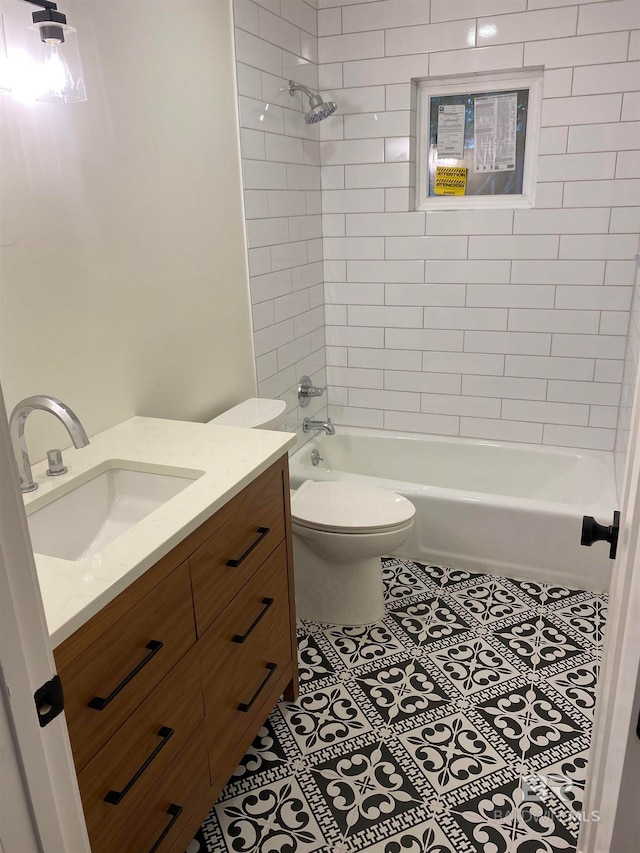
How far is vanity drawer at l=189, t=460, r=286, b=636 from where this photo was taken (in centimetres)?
151

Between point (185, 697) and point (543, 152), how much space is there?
2582mm

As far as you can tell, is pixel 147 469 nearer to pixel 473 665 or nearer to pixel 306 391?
pixel 473 665

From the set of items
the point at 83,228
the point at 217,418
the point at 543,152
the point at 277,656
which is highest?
the point at 543,152

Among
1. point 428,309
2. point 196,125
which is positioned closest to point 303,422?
point 428,309

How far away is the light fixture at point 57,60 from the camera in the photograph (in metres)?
1.46

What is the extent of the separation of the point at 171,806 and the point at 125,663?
435mm

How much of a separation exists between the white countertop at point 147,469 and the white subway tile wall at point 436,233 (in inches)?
39.0

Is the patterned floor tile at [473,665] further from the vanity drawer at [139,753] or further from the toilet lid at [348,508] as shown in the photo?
the vanity drawer at [139,753]

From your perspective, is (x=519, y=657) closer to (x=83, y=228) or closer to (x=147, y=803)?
(x=147, y=803)

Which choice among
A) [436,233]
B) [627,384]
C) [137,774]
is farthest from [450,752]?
[436,233]

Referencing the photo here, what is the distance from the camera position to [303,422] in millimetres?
3271

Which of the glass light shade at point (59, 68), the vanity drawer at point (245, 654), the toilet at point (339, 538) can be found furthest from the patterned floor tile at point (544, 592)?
the glass light shade at point (59, 68)

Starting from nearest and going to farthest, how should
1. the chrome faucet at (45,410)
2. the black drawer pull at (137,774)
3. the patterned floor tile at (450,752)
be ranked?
1. the black drawer pull at (137,774)
2. the chrome faucet at (45,410)
3. the patterned floor tile at (450,752)

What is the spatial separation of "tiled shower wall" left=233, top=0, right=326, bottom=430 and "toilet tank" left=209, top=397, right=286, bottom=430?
0.97ft
